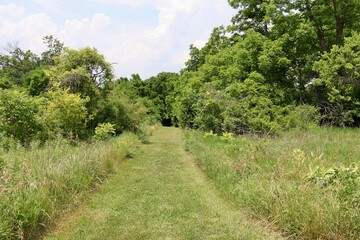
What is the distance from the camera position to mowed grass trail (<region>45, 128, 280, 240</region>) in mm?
5684

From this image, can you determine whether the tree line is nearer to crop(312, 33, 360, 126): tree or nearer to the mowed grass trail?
crop(312, 33, 360, 126): tree

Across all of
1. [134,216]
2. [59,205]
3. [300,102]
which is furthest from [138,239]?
[300,102]

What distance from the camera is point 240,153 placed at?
945 centimetres

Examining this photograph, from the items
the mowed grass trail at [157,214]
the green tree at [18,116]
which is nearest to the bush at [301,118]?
the mowed grass trail at [157,214]

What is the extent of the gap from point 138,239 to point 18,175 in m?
2.58

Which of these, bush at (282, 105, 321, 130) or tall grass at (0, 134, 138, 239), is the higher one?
bush at (282, 105, 321, 130)

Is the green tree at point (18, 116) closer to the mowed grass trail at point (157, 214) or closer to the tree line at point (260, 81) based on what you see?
the tree line at point (260, 81)

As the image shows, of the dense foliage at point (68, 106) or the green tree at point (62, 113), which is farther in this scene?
the green tree at point (62, 113)

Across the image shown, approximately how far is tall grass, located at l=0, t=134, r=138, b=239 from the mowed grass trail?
359 millimetres

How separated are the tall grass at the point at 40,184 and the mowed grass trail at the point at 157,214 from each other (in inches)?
14.1

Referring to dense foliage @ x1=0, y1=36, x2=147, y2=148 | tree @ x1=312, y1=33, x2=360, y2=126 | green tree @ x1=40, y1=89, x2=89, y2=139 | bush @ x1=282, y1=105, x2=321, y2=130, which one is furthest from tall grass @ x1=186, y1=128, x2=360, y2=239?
tree @ x1=312, y1=33, x2=360, y2=126

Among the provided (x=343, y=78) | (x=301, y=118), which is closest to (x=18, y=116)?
(x=301, y=118)

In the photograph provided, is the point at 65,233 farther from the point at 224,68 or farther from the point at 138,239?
the point at 224,68

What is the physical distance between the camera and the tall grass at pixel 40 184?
4.92 m
